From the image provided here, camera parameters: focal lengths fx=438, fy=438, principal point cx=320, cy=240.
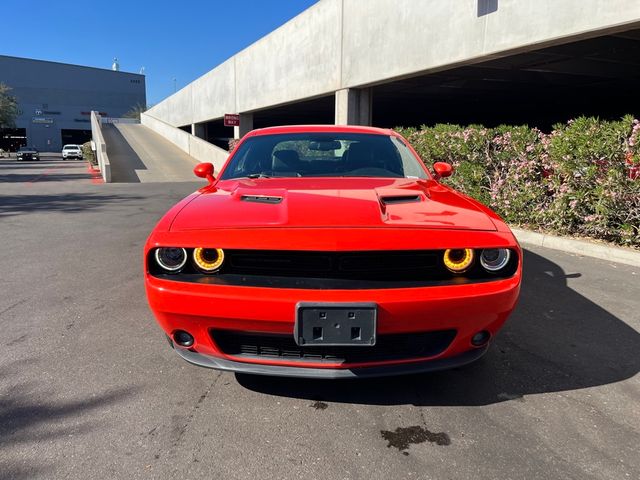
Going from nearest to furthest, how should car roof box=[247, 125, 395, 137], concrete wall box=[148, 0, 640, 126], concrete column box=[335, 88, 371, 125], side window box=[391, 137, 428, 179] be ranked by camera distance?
side window box=[391, 137, 428, 179] < car roof box=[247, 125, 395, 137] < concrete wall box=[148, 0, 640, 126] < concrete column box=[335, 88, 371, 125]

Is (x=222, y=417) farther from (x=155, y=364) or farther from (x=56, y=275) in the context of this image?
(x=56, y=275)

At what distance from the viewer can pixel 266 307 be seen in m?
2.08

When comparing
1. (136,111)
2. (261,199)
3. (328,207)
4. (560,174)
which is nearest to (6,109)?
(136,111)

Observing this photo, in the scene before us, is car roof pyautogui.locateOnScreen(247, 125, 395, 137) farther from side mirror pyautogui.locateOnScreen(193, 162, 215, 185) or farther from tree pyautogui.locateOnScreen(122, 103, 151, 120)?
tree pyautogui.locateOnScreen(122, 103, 151, 120)

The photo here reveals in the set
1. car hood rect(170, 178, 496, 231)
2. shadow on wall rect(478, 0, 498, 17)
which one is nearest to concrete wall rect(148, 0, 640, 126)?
shadow on wall rect(478, 0, 498, 17)

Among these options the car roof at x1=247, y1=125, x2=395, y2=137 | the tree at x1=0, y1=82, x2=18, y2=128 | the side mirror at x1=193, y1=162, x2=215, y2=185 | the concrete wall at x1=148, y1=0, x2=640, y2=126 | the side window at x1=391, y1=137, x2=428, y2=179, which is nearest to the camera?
the side window at x1=391, y1=137, x2=428, y2=179

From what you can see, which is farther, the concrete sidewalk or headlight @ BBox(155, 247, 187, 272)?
the concrete sidewalk

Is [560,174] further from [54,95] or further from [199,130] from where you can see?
[54,95]

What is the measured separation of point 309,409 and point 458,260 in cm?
116

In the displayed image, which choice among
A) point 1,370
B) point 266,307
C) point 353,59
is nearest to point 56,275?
point 1,370

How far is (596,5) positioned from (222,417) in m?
7.63

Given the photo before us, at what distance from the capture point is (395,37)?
35.0 feet

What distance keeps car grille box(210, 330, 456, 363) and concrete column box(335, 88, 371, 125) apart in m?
11.3

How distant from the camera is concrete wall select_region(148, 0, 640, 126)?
7.00 m
